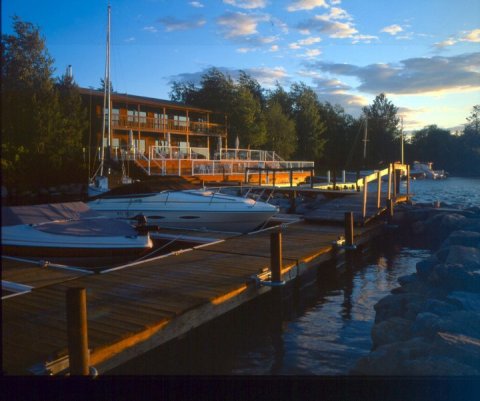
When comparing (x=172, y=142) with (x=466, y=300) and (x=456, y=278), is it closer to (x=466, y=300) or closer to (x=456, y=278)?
(x=456, y=278)

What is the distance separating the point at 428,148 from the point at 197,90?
3312 cm

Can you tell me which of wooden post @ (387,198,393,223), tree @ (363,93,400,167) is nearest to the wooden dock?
wooden post @ (387,198,393,223)

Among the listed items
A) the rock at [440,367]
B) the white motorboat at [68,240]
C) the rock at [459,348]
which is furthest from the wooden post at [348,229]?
the rock at [440,367]

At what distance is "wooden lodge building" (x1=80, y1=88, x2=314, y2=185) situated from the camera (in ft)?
94.5

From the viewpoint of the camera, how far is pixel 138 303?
20.3ft

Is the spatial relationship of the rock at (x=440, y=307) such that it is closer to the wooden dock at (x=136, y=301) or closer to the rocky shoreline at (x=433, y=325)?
the rocky shoreline at (x=433, y=325)

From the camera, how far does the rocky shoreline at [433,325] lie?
4.73 metres

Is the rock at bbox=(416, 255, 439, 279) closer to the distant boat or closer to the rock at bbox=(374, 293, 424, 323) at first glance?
the rock at bbox=(374, 293, 424, 323)

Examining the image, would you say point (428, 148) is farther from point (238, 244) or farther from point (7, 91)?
point (7, 91)

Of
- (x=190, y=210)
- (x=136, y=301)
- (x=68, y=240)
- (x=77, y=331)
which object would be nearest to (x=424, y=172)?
(x=190, y=210)

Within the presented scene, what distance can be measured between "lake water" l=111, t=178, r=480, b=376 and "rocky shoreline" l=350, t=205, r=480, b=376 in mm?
648

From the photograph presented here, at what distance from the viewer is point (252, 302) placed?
8547 mm

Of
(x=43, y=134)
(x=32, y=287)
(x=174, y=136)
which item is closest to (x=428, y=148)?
(x=174, y=136)

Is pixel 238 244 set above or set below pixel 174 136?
below
